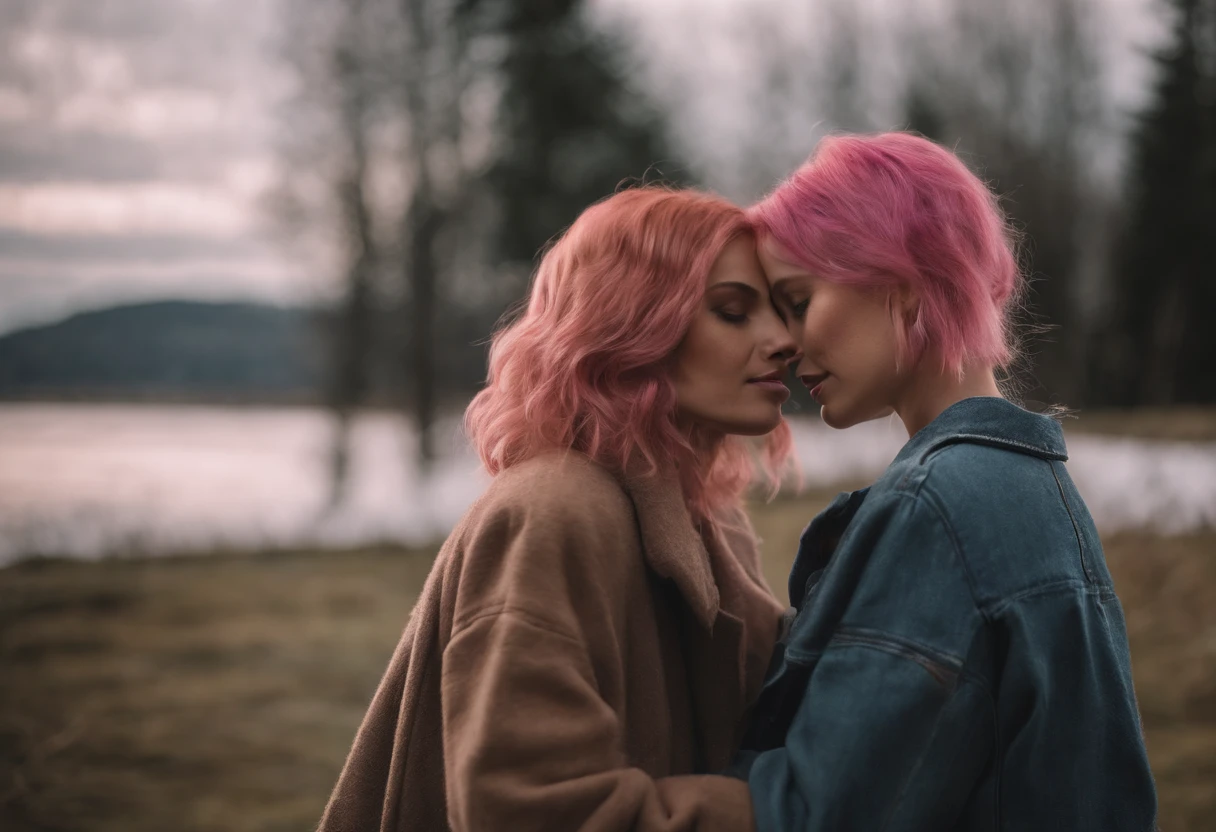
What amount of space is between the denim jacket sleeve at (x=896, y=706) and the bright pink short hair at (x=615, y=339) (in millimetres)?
534

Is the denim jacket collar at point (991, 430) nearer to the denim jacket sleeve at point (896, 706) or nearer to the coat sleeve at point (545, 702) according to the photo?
the denim jacket sleeve at point (896, 706)

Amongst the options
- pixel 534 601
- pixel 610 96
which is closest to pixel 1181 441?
pixel 610 96

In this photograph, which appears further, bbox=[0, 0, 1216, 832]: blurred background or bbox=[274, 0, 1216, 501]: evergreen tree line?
bbox=[274, 0, 1216, 501]: evergreen tree line

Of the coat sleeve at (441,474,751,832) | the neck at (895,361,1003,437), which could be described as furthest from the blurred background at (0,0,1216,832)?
the coat sleeve at (441,474,751,832)

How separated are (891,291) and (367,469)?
9.88 m

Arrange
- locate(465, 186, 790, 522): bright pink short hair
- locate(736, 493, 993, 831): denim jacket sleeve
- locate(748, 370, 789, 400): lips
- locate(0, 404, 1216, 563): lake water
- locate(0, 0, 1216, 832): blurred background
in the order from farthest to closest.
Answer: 1. locate(0, 404, 1216, 563): lake water
2. locate(0, 0, 1216, 832): blurred background
3. locate(748, 370, 789, 400): lips
4. locate(465, 186, 790, 522): bright pink short hair
5. locate(736, 493, 993, 831): denim jacket sleeve

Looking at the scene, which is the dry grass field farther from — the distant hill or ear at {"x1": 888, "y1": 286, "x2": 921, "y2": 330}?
ear at {"x1": 888, "y1": 286, "x2": 921, "y2": 330}

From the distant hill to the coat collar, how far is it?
6881mm

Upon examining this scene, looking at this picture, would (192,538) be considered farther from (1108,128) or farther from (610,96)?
(1108,128)

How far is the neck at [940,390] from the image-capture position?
1.95 metres

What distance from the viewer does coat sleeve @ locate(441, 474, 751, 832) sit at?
5.21 feet

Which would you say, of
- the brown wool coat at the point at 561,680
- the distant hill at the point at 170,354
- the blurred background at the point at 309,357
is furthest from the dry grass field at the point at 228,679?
the brown wool coat at the point at 561,680

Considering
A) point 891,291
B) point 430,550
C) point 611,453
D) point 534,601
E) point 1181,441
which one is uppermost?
point 891,291

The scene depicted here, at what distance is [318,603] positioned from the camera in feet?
23.7
